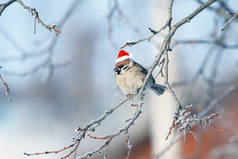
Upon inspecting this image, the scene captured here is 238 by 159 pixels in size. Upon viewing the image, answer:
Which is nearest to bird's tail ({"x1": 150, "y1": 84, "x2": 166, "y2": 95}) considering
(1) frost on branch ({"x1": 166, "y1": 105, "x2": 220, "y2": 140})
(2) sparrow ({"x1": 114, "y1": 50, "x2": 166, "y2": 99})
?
(2) sparrow ({"x1": 114, "y1": 50, "x2": 166, "y2": 99})

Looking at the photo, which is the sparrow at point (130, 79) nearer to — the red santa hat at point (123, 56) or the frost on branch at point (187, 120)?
the red santa hat at point (123, 56)

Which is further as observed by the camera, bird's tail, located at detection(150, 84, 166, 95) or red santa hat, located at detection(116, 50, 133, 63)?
bird's tail, located at detection(150, 84, 166, 95)

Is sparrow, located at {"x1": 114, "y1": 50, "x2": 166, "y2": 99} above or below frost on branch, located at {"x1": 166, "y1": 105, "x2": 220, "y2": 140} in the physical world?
above

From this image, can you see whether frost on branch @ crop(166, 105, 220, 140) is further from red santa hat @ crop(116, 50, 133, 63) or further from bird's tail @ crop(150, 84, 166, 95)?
bird's tail @ crop(150, 84, 166, 95)

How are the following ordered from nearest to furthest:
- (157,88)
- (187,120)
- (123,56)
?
(187,120), (123,56), (157,88)

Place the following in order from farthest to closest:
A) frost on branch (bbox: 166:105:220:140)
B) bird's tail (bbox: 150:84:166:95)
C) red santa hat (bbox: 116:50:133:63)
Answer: bird's tail (bbox: 150:84:166:95) → red santa hat (bbox: 116:50:133:63) → frost on branch (bbox: 166:105:220:140)

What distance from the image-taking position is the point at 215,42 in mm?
4203

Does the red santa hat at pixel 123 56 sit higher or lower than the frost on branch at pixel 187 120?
higher

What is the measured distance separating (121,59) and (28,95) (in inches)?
709

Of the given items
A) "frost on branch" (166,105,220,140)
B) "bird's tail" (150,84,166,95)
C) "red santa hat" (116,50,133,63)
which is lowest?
"frost on branch" (166,105,220,140)

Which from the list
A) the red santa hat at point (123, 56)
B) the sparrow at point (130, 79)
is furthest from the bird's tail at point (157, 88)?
the red santa hat at point (123, 56)

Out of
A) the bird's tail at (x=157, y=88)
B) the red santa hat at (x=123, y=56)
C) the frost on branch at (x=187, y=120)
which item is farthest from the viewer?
the bird's tail at (x=157, y=88)

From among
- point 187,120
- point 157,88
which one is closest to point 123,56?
point 157,88

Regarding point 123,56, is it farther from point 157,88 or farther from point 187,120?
point 187,120
